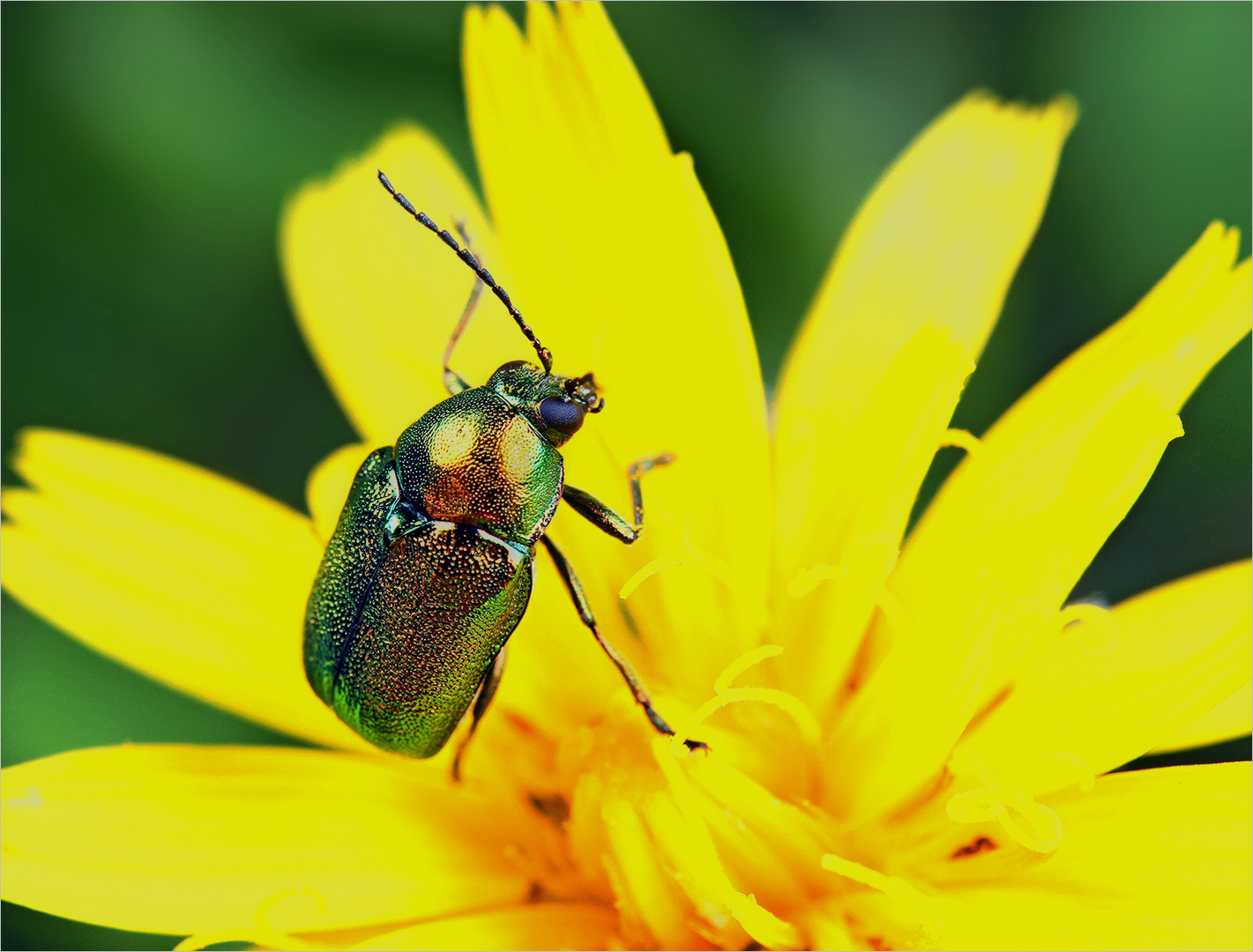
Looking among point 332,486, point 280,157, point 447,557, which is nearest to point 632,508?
point 447,557

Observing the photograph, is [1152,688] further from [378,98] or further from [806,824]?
[378,98]

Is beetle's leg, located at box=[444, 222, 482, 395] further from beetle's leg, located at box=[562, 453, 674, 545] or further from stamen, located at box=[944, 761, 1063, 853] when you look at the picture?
stamen, located at box=[944, 761, 1063, 853]

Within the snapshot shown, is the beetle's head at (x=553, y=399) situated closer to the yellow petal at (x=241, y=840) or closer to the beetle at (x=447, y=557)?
the beetle at (x=447, y=557)

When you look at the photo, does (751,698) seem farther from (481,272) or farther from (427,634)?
(481,272)

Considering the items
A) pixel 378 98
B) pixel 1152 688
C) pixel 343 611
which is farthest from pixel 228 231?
pixel 1152 688

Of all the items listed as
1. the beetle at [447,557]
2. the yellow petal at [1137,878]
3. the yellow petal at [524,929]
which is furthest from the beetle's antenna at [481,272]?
the yellow petal at [1137,878]

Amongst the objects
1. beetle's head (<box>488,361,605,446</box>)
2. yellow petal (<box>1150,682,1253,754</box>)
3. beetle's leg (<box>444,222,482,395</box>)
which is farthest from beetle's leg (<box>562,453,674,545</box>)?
yellow petal (<box>1150,682,1253,754</box>)

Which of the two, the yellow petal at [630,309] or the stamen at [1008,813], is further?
the yellow petal at [630,309]
